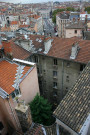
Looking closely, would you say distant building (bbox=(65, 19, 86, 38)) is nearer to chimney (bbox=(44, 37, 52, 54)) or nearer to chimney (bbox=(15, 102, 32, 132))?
chimney (bbox=(44, 37, 52, 54))

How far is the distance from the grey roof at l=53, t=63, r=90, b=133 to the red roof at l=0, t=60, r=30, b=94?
601 centimetres


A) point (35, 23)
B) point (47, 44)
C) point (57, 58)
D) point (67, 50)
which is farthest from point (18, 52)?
point (35, 23)

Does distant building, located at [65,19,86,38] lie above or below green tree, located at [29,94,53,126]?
above

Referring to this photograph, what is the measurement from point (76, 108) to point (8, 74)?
937cm

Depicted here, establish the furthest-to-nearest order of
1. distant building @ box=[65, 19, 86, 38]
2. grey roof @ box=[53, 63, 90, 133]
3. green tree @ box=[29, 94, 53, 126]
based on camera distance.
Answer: distant building @ box=[65, 19, 86, 38] < green tree @ box=[29, 94, 53, 126] < grey roof @ box=[53, 63, 90, 133]

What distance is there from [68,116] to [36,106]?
7.04 metres

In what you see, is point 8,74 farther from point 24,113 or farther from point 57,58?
point 57,58

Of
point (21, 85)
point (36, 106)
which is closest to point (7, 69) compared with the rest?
point (21, 85)

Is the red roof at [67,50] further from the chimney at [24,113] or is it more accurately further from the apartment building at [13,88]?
the chimney at [24,113]

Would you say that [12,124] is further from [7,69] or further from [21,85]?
[7,69]

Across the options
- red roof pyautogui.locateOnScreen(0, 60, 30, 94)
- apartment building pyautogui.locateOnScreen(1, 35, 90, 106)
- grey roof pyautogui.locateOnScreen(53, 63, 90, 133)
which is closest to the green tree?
red roof pyautogui.locateOnScreen(0, 60, 30, 94)

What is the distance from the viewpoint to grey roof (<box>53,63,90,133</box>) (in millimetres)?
10130

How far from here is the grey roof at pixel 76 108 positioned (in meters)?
10.1

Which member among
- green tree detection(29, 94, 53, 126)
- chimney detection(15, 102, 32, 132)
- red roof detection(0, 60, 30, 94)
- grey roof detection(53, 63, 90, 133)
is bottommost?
green tree detection(29, 94, 53, 126)
